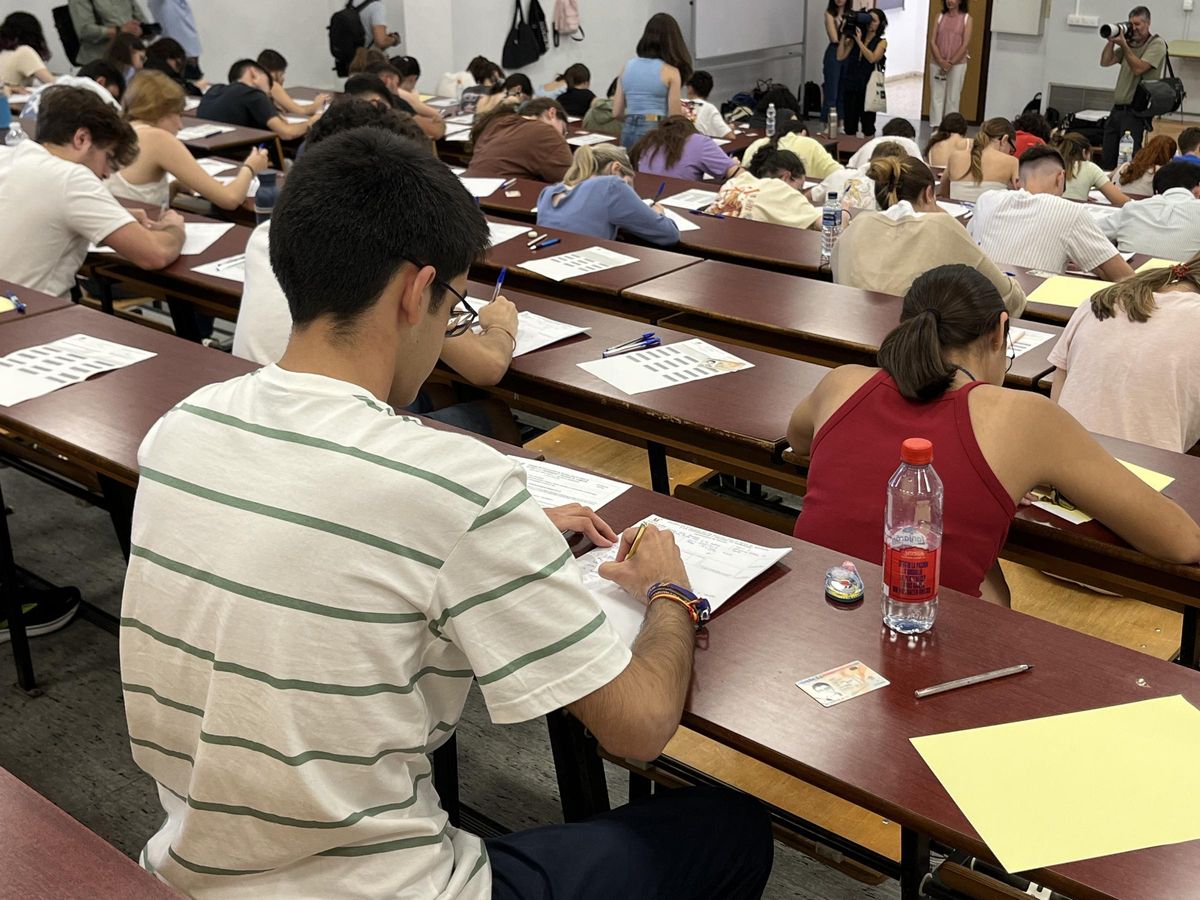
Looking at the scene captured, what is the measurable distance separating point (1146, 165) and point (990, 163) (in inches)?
33.2

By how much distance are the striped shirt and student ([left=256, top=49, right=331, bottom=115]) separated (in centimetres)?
532

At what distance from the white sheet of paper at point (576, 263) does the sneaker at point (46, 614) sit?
1740 mm

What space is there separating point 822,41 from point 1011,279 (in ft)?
34.7

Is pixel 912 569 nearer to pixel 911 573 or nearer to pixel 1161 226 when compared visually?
pixel 911 573

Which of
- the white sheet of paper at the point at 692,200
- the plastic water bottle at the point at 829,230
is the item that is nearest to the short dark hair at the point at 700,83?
the white sheet of paper at the point at 692,200

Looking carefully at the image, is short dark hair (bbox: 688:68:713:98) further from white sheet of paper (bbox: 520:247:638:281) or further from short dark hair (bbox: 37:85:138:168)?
short dark hair (bbox: 37:85:138:168)

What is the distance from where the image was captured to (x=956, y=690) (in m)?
1.60

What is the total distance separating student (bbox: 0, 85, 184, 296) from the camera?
3754 millimetres

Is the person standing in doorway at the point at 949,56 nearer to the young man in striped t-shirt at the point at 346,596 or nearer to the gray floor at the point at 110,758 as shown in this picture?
the gray floor at the point at 110,758

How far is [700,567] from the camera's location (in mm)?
1904

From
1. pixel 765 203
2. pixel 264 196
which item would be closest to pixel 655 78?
pixel 765 203

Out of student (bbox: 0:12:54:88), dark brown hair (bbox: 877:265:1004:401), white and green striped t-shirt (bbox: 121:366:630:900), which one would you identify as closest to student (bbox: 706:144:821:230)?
dark brown hair (bbox: 877:265:1004:401)

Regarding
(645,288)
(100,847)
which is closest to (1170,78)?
(645,288)

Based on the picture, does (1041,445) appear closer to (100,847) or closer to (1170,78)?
(100,847)
